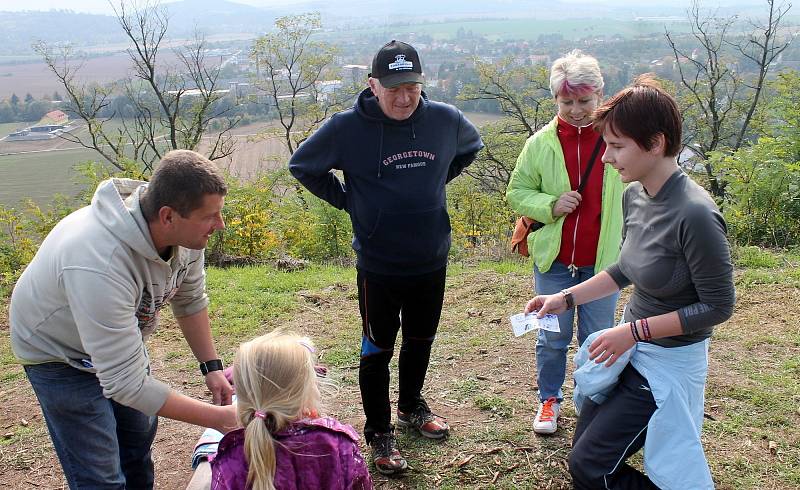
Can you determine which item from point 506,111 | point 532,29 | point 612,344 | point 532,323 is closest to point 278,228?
point 532,323

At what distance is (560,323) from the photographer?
3250mm

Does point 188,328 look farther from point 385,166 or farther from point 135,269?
point 385,166

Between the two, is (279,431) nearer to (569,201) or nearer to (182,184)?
(182,184)

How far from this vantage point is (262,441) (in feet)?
5.90

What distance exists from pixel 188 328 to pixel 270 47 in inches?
906

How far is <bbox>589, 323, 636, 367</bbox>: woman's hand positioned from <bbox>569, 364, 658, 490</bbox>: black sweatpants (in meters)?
0.15

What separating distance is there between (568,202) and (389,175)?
878 millimetres

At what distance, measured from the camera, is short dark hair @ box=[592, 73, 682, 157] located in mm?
2164

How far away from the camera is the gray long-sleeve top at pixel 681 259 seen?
2076mm

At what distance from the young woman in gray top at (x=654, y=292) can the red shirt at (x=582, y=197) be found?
0.60 metres

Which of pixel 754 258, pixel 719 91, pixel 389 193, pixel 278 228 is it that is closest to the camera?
pixel 389 193

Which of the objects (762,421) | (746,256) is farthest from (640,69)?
(762,421)

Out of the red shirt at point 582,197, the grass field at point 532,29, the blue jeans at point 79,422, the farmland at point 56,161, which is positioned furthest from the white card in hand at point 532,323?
the grass field at point 532,29

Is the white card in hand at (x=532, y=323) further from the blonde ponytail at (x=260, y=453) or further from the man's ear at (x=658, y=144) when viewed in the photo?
the blonde ponytail at (x=260, y=453)
